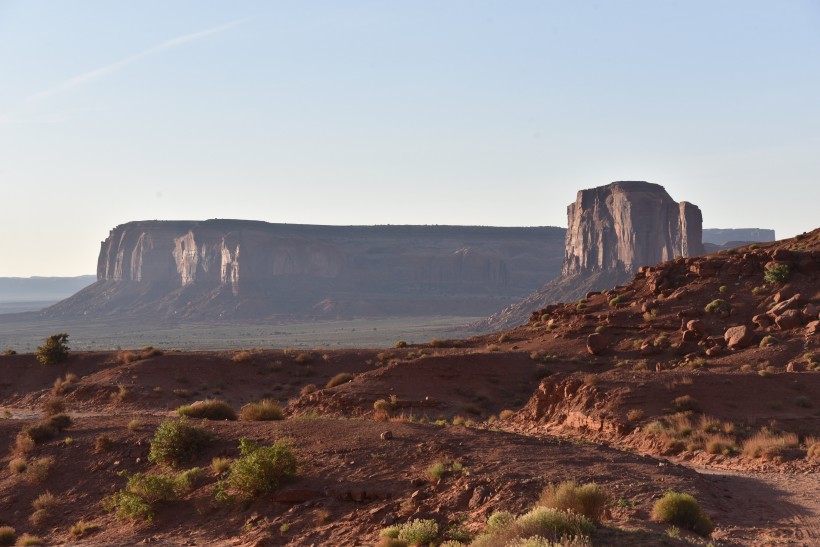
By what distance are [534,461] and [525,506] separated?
3.11m

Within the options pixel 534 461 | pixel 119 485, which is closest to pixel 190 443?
pixel 119 485

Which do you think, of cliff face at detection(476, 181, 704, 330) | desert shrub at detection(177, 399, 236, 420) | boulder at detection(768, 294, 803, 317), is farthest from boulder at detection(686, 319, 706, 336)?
cliff face at detection(476, 181, 704, 330)

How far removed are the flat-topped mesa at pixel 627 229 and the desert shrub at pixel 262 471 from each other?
404 ft

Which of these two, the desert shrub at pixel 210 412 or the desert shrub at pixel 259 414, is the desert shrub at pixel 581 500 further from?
the desert shrub at pixel 210 412

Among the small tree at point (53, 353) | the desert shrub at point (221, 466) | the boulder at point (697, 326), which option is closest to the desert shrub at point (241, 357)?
the small tree at point (53, 353)

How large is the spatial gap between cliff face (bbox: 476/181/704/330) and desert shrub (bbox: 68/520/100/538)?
109761mm

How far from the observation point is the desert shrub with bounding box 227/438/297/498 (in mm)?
18688

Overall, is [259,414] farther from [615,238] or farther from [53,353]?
[615,238]

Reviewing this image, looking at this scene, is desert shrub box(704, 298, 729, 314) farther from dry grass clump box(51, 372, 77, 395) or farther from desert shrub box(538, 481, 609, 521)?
desert shrub box(538, 481, 609, 521)

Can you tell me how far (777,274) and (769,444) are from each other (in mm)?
19076

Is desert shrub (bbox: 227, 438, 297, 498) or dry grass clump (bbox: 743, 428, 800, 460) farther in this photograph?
dry grass clump (bbox: 743, 428, 800, 460)

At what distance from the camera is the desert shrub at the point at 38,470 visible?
73.4ft

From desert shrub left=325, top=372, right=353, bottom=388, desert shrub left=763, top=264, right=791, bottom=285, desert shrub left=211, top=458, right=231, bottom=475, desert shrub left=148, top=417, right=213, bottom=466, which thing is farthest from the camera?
desert shrub left=763, top=264, right=791, bottom=285

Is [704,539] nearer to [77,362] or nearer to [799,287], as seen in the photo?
[799,287]
